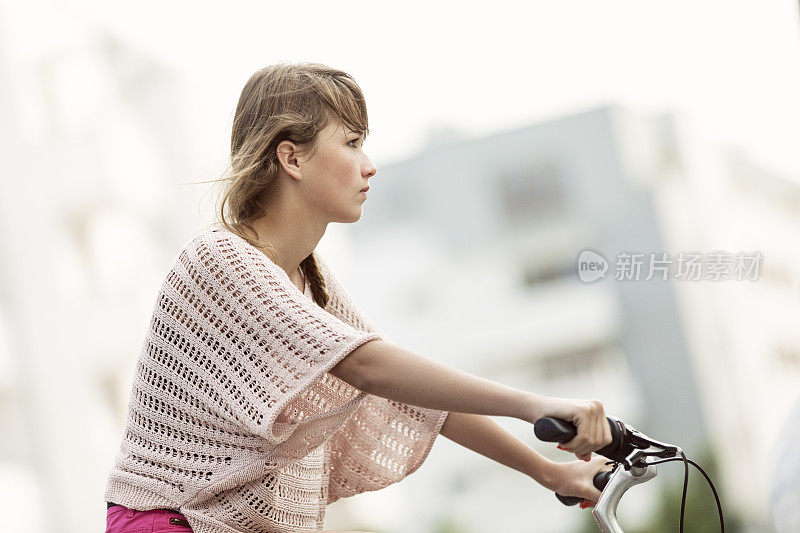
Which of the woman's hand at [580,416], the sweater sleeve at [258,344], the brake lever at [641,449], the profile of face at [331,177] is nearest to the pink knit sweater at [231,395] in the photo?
the sweater sleeve at [258,344]

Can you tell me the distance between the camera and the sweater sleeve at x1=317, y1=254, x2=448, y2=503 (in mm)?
1637

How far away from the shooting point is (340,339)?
133cm

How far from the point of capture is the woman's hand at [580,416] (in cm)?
118

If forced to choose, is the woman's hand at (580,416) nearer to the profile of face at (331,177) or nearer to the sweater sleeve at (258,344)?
the sweater sleeve at (258,344)

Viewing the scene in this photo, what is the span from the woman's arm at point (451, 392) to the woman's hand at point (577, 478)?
0.89ft

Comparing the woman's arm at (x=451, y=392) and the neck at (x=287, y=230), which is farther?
the neck at (x=287, y=230)

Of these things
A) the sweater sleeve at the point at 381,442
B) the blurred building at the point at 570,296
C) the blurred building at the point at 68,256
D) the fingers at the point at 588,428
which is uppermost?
the fingers at the point at 588,428

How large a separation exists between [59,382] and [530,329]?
45.2 ft

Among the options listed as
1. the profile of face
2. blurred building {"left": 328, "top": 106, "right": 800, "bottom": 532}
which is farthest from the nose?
blurred building {"left": 328, "top": 106, "right": 800, "bottom": 532}

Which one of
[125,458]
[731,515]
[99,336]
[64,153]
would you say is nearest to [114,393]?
[99,336]

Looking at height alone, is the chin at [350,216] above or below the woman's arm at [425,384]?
above

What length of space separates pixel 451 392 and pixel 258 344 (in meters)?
0.29

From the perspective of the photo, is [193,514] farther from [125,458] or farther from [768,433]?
[768,433]

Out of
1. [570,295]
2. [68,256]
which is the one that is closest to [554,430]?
[68,256]
